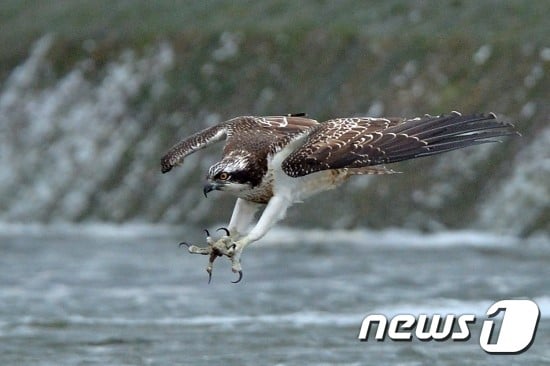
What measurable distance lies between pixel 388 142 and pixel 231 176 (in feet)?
4.81

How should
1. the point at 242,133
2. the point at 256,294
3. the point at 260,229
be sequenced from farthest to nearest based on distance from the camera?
the point at 256,294, the point at 242,133, the point at 260,229

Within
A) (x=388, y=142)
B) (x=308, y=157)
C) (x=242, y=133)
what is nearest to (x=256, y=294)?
(x=242, y=133)

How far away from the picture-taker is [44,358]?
21078mm

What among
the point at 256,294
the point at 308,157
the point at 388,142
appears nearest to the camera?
the point at 308,157

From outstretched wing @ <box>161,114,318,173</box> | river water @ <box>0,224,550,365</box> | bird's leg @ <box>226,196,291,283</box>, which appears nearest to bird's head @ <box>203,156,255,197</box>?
bird's leg @ <box>226,196,291,283</box>

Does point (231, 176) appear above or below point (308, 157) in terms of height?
below

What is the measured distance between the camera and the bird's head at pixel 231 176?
16047mm

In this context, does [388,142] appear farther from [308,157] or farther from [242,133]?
[242,133]

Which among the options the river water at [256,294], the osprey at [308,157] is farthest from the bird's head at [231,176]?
the river water at [256,294]

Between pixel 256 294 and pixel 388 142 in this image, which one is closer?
pixel 388 142

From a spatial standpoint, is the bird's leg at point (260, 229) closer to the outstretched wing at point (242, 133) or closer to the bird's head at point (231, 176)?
the bird's head at point (231, 176)

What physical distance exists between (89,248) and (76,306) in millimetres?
5478

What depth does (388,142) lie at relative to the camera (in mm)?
16688

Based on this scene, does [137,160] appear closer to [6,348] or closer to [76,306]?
[76,306]
